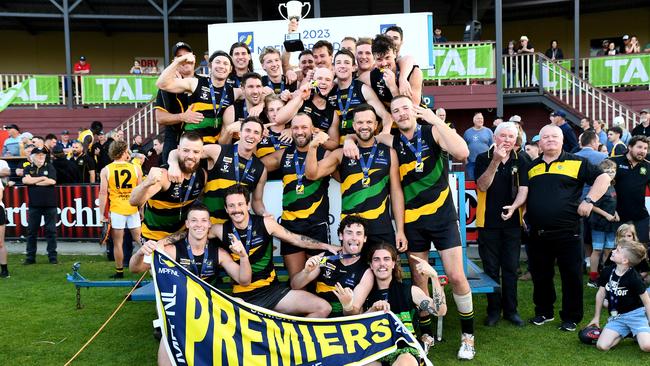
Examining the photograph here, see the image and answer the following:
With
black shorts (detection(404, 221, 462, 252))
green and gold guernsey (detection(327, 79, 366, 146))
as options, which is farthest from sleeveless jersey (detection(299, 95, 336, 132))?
black shorts (detection(404, 221, 462, 252))

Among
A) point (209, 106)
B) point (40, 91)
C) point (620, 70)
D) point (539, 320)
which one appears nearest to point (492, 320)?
point (539, 320)

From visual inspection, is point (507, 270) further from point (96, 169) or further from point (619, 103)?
point (619, 103)

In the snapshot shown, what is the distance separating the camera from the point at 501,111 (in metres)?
14.9

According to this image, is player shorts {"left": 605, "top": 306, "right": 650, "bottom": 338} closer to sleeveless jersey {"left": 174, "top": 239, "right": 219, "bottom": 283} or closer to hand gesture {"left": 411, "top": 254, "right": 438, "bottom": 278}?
hand gesture {"left": 411, "top": 254, "right": 438, "bottom": 278}

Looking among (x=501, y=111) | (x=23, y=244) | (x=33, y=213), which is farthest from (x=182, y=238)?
(x=501, y=111)

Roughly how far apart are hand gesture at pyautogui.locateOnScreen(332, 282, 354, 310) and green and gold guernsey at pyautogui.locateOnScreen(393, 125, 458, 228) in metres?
0.85

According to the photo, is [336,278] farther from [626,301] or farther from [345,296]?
[626,301]

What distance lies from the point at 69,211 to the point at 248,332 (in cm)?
713

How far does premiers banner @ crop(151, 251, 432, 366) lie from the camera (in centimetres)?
419

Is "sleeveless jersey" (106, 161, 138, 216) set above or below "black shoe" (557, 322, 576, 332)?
above

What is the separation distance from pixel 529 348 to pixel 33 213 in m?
7.72

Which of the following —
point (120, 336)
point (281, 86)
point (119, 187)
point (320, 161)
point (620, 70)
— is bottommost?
point (120, 336)

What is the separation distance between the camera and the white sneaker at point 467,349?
491 centimetres

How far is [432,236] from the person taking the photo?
4918mm
